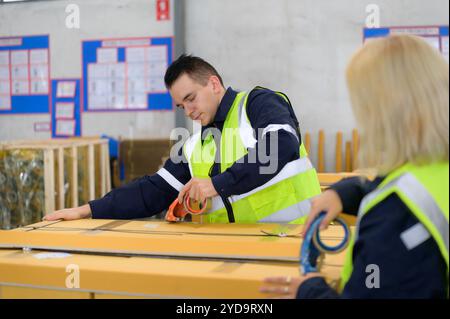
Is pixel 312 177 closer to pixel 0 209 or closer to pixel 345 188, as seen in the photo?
pixel 345 188

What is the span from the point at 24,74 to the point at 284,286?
6914 mm

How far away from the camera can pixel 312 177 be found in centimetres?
272

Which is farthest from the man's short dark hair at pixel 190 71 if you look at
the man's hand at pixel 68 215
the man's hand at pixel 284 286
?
the man's hand at pixel 284 286

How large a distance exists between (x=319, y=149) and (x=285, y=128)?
13.5 ft

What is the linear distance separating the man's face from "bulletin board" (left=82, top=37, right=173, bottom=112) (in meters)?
4.26

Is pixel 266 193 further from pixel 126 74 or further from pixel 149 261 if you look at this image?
pixel 126 74

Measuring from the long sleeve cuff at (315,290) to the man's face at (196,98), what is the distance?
152cm

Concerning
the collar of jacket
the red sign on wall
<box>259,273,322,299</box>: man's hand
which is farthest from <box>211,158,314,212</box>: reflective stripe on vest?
the red sign on wall

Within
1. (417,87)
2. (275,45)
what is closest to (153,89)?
(275,45)

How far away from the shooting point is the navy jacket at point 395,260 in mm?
1180

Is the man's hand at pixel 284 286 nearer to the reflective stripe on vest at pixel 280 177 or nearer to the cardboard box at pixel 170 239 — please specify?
the cardboard box at pixel 170 239

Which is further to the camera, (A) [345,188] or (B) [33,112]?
(B) [33,112]

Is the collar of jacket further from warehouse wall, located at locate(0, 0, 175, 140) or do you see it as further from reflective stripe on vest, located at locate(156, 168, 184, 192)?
warehouse wall, located at locate(0, 0, 175, 140)

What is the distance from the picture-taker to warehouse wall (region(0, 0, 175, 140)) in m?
7.06
